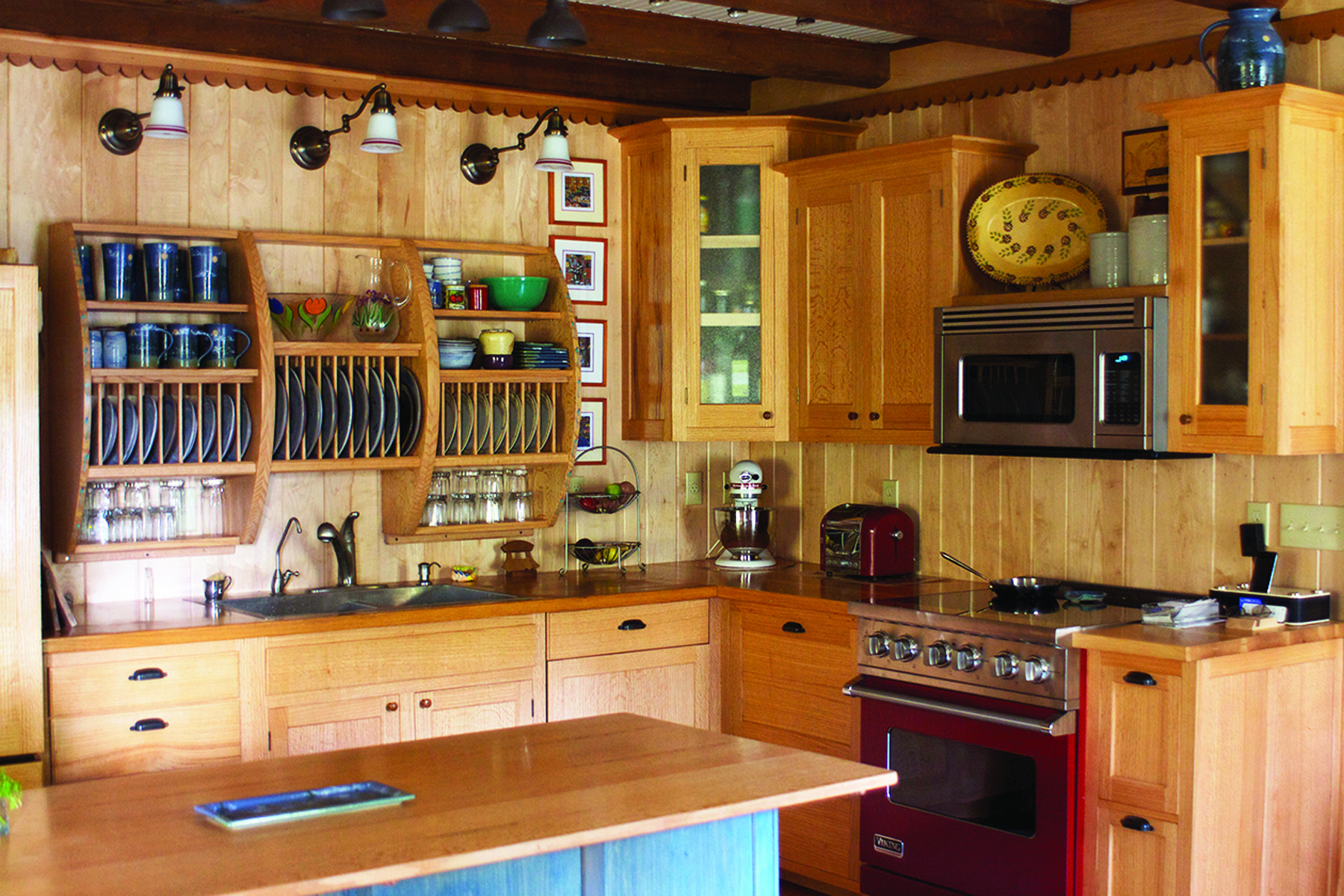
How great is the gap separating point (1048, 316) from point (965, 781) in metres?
1.31

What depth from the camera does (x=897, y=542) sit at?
4.68 meters

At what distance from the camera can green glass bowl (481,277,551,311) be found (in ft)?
15.3

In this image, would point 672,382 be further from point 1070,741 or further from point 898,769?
point 1070,741

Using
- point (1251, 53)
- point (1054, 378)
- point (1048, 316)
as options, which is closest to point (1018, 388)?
point (1054, 378)

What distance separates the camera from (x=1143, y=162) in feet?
13.4

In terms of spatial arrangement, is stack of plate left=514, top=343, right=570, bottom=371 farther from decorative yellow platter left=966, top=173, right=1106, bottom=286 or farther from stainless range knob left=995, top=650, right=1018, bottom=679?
stainless range knob left=995, top=650, right=1018, bottom=679

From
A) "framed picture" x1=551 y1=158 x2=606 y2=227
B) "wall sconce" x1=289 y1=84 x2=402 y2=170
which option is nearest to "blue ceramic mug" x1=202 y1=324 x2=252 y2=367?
"wall sconce" x1=289 y1=84 x2=402 y2=170

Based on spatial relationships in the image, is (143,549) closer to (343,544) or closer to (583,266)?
(343,544)

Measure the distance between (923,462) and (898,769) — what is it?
120cm

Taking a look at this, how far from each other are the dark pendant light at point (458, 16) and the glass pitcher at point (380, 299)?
6.25ft

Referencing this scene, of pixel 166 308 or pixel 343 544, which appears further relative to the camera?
pixel 343 544

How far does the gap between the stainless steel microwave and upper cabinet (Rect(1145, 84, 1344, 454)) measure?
0.08 metres

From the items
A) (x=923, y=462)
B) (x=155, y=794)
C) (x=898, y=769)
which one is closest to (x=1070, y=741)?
(x=898, y=769)

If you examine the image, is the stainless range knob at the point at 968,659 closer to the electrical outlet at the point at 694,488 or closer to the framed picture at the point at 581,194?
the electrical outlet at the point at 694,488
